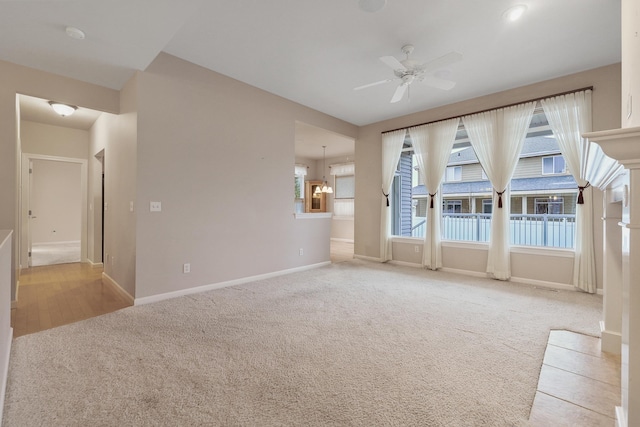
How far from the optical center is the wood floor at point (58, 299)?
9.11ft

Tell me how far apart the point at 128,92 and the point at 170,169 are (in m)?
1.08

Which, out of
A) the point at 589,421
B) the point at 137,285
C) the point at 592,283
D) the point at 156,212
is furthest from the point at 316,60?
the point at 592,283

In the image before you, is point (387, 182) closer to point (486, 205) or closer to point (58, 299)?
point (486, 205)

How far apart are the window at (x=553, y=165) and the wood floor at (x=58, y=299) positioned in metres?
5.90

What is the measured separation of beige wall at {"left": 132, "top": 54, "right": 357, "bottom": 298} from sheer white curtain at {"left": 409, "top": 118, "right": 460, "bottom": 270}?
232 cm

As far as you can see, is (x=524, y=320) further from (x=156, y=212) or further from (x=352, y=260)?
(x=156, y=212)

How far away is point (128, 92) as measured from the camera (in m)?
3.44

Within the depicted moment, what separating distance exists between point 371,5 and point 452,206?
12.1 feet

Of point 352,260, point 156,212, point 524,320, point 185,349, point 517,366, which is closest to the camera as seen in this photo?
point 517,366

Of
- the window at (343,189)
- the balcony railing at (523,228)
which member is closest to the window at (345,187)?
the window at (343,189)

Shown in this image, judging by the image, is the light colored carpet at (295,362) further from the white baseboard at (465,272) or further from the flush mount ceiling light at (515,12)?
the flush mount ceiling light at (515,12)

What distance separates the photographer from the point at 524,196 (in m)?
4.39

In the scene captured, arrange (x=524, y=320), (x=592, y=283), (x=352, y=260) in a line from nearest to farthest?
(x=524, y=320) < (x=592, y=283) < (x=352, y=260)

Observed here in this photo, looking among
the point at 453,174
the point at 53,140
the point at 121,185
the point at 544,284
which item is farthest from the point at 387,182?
the point at 53,140
